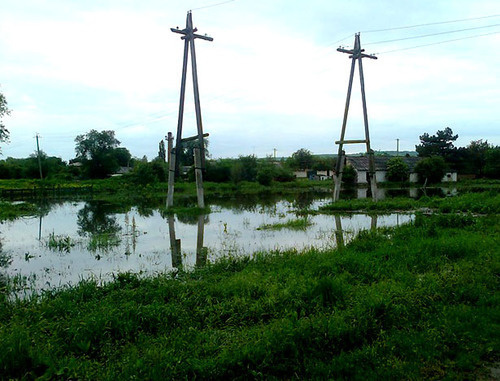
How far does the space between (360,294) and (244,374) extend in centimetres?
282

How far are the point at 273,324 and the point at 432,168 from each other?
180ft

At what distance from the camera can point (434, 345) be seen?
15.7 feet

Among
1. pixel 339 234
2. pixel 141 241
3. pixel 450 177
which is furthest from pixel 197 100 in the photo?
pixel 450 177

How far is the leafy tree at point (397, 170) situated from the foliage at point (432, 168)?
206cm

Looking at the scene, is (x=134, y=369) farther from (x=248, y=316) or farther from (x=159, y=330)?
(x=248, y=316)

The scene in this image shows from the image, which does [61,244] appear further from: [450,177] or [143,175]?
[450,177]

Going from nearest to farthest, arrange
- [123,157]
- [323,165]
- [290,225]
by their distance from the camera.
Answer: [290,225]
[323,165]
[123,157]

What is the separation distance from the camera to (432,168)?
54000mm

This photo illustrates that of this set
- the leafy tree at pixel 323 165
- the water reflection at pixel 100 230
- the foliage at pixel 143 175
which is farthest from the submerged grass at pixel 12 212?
the leafy tree at pixel 323 165

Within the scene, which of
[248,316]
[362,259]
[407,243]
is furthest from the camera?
[407,243]

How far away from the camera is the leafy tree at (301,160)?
7869 cm

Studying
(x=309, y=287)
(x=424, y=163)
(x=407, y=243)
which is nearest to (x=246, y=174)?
(x=424, y=163)

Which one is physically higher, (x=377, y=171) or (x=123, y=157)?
(x=123, y=157)

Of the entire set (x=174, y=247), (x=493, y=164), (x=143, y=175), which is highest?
(x=143, y=175)
